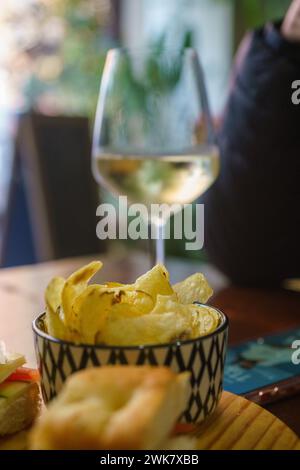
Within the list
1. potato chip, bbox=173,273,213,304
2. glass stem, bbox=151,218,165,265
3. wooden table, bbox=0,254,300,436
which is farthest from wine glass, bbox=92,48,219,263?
potato chip, bbox=173,273,213,304

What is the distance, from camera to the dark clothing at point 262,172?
100 cm

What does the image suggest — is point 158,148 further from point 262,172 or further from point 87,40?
point 87,40

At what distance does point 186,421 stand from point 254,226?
66 cm

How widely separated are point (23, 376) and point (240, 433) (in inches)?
6.4

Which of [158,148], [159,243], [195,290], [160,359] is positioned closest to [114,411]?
[160,359]

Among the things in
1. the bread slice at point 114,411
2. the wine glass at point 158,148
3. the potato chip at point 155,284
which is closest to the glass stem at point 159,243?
the wine glass at point 158,148

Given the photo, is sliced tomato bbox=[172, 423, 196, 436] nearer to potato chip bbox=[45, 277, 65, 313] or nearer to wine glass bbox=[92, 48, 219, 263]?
potato chip bbox=[45, 277, 65, 313]

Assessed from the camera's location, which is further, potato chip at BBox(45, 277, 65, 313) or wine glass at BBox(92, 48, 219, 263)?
wine glass at BBox(92, 48, 219, 263)

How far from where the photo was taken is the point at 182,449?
33 centimetres

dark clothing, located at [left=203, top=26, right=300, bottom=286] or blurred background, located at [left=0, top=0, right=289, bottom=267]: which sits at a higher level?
blurred background, located at [left=0, top=0, right=289, bottom=267]

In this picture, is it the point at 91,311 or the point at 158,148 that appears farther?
the point at 158,148

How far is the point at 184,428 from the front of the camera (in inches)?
16.0

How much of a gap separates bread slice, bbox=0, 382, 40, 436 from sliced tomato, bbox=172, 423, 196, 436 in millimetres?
107

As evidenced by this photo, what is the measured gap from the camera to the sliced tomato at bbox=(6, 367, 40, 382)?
47 centimetres
